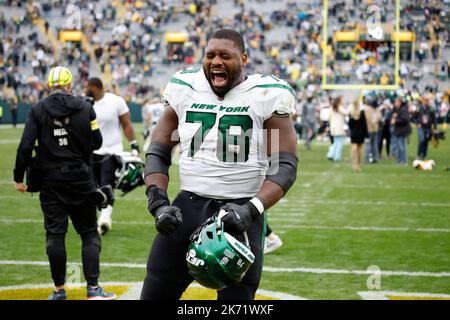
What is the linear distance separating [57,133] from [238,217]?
2.88 m

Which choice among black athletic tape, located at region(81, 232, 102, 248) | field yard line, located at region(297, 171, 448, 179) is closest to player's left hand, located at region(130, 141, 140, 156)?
black athletic tape, located at region(81, 232, 102, 248)

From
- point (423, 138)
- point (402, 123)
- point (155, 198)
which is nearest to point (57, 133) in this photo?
point (155, 198)

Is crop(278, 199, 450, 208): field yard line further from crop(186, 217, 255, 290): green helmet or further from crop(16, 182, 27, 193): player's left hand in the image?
crop(186, 217, 255, 290): green helmet

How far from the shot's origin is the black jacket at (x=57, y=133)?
641 cm

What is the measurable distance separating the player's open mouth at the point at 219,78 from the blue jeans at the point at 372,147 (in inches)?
641

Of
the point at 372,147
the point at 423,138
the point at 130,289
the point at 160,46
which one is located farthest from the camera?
the point at 160,46

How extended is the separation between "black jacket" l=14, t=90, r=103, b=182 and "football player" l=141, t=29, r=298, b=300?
232 cm

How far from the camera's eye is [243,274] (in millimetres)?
3953

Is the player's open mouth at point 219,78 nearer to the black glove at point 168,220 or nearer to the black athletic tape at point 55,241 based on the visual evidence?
the black glove at point 168,220

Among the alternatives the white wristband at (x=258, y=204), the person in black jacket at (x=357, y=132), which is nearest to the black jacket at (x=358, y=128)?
the person in black jacket at (x=357, y=132)

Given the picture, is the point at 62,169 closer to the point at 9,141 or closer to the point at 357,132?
the point at 357,132

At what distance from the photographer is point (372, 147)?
67.1 feet
